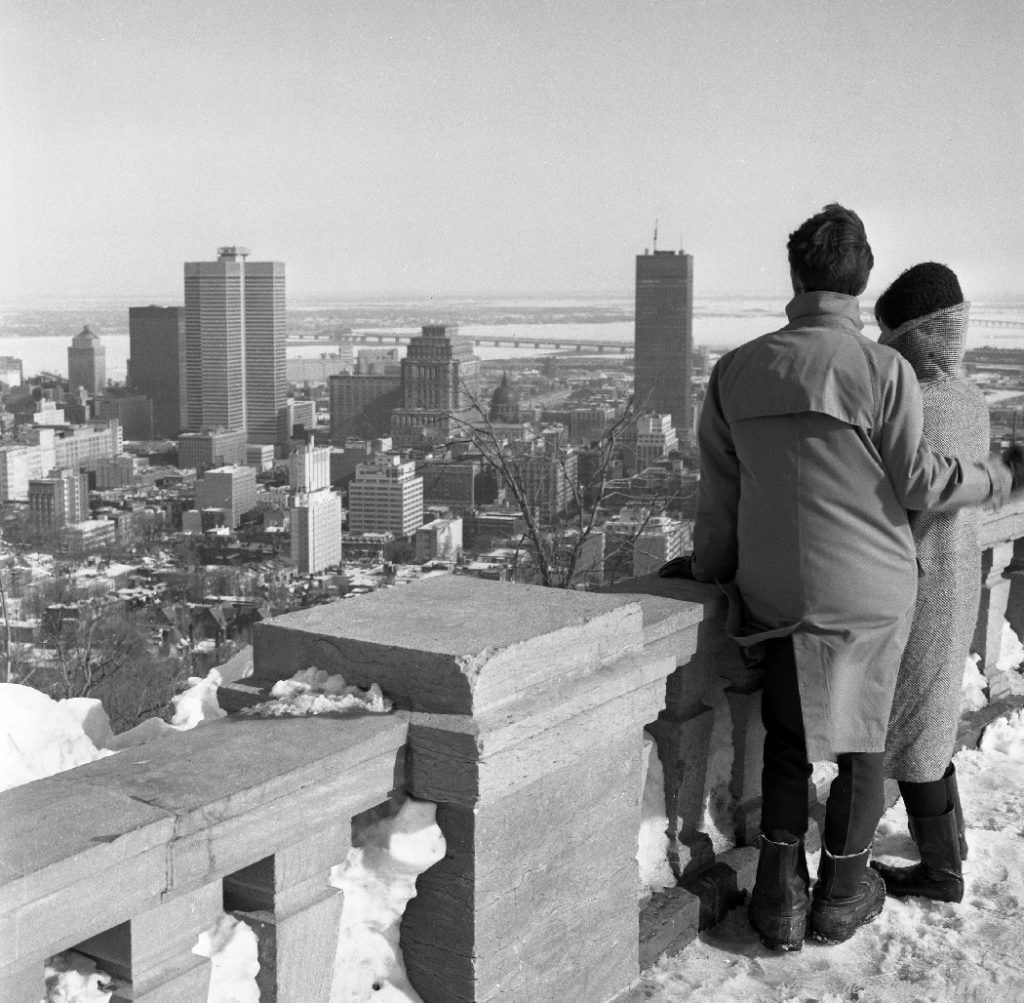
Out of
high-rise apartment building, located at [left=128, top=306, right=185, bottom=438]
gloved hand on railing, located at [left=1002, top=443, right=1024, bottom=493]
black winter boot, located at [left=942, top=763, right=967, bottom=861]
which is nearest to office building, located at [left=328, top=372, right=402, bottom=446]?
high-rise apartment building, located at [left=128, top=306, right=185, bottom=438]

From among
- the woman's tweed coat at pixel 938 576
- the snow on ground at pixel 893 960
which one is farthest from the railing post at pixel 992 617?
the woman's tweed coat at pixel 938 576

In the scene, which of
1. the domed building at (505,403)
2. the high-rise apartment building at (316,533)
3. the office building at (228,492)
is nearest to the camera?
the domed building at (505,403)

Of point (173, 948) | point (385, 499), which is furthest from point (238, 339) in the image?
point (173, 948)

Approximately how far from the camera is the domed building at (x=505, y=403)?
63.7ft

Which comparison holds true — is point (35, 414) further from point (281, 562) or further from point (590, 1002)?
point (590, 1002)

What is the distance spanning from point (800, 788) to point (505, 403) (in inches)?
695

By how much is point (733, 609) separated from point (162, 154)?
69.7 m

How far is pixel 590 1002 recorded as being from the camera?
270cm

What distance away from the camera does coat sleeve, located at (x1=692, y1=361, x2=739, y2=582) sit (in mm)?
3184

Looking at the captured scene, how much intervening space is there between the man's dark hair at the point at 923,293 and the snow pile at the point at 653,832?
1.17 m

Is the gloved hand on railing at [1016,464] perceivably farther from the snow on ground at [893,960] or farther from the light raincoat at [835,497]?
the snow on ground at [893,960]

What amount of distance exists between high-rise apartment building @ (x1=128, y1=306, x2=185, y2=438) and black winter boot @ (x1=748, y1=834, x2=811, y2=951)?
187 feet

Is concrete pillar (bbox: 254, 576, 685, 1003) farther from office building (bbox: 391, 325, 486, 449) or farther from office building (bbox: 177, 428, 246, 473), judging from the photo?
office building (bbox: 177, 428, 246, 473)

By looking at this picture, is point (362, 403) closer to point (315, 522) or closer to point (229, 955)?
point (315, 522)
